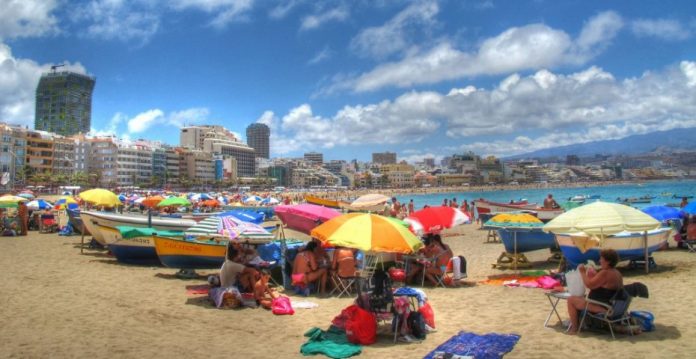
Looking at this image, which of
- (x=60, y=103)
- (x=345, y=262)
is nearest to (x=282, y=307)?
(x=345, y=262)

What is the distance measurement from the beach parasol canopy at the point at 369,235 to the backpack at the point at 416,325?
1.03m

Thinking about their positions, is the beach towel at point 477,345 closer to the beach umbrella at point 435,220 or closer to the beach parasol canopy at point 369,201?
the beach umbrella at point 435,220

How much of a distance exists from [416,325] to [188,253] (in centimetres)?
668

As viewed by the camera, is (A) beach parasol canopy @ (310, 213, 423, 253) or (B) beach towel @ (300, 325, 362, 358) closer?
(B) beach towel @ (300, 325, 362, 358)

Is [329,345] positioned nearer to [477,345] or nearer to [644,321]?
[477,345]

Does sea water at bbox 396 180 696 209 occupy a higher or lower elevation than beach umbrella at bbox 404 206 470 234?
lower

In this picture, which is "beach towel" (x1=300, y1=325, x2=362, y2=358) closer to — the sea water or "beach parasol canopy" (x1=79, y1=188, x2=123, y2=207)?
"beach parasol canopy" (x1=79, y1=188, x2=123, y2=207)

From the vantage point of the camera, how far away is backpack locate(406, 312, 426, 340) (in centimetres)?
666

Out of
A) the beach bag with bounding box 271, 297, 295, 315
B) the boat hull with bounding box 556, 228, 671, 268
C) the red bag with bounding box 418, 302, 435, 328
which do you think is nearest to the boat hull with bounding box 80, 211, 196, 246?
the beach bag with bounding box 271, 297, 295, 315

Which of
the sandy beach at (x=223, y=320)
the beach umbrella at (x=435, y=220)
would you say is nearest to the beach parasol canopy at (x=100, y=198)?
the sandy beach at (x=223, y=320)

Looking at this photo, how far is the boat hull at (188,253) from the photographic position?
11.3m

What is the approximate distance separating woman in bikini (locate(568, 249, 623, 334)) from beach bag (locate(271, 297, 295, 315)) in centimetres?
422

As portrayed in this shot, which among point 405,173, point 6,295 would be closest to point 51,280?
point 6,295

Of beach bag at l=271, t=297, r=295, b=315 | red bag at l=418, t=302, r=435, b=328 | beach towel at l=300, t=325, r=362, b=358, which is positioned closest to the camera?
beach towel at l=300, t=325, r=362, b=358
